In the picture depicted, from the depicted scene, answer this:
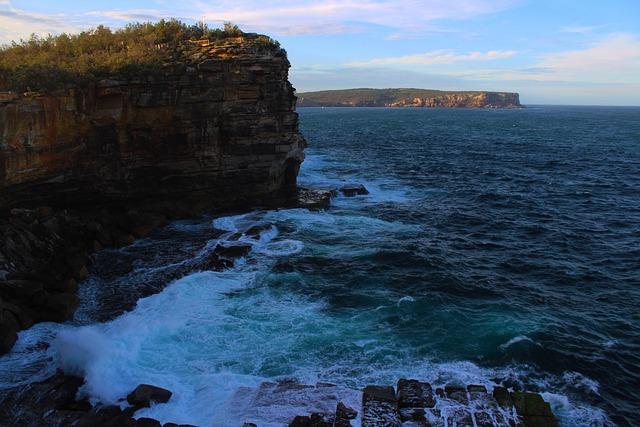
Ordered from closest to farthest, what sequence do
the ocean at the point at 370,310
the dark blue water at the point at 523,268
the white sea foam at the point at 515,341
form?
1. the ocean at the point at 370,310
2. the dark blue water at the point at 523,268
3. the white sea foam at the point at 515,341

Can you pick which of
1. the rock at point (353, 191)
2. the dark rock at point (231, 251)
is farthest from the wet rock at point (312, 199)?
the dark rock at point (231, 251)

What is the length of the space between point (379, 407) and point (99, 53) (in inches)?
1278

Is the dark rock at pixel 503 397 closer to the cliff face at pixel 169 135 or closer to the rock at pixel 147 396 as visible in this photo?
the rock at pixel 147 396

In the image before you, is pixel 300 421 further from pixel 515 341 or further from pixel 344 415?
pixel 515 341

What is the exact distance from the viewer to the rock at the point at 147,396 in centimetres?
1625

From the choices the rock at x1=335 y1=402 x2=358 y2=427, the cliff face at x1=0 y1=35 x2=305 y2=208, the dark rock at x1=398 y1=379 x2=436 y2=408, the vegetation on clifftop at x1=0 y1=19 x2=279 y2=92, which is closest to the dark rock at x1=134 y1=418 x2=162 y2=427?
the rock at x1=335 y1=402 x2=358 y2=427

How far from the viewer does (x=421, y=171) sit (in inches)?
2282

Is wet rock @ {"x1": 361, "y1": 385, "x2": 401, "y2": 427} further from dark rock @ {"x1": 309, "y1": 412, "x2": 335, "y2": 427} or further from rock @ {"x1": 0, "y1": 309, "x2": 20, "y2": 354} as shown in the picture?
rock @ {"x1": 0, "y1": 309, "x2": 20, "y2": 354}

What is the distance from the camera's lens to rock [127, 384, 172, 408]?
53.3ft

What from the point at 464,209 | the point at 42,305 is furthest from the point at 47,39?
the point at 464,209

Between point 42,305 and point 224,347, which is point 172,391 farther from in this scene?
point 42,305

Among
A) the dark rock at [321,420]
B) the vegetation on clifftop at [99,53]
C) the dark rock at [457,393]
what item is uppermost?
the vegetation on clifftop at [99,53]

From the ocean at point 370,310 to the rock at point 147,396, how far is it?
41 centimetres

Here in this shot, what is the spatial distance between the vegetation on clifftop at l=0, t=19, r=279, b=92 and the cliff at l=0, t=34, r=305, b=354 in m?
0.68
